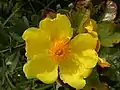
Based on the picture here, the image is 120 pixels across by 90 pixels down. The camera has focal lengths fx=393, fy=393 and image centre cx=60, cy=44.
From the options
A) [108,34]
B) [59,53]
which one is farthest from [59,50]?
[108,34]

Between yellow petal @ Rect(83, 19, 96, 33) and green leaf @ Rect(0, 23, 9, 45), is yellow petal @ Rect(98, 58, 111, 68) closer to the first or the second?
yellow petal @ Rect(83, 19, 96, 33)

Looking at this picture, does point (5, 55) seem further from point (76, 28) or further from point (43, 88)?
point (76, 28)

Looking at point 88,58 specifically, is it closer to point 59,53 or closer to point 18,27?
point 59,53

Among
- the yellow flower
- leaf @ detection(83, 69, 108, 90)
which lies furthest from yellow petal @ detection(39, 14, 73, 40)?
leaf @ detection(83, 69, 108, 90)

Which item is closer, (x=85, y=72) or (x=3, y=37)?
(x=85, y=72)

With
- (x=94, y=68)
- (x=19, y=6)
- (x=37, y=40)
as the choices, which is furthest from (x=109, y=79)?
(x=19, y=6)
